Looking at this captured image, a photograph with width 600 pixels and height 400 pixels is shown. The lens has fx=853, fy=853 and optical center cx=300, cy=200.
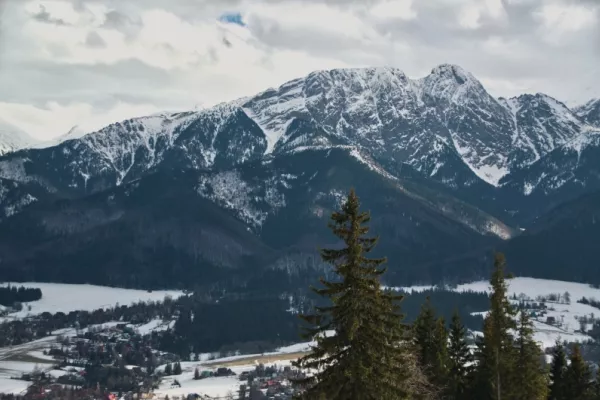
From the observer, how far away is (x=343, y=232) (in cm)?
4238

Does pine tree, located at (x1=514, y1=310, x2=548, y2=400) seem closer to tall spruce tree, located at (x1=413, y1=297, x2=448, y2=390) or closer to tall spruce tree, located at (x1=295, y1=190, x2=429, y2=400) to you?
tall spruce tree, located at (x1=413, y1=297, x2=448, y2=390)

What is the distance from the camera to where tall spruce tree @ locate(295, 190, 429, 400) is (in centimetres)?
4169

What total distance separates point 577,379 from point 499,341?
1176 cm

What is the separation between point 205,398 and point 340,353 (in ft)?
497

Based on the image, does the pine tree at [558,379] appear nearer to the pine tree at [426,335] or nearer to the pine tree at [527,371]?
the pine tree at [527,371]

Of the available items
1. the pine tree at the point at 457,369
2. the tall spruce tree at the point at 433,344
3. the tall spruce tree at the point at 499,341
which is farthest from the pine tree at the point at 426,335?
the tall spruce tree at the point at 499,341

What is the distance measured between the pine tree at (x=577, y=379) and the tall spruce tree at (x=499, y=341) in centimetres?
787

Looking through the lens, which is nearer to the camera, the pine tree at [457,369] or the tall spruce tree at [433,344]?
the tall spruce tree at [433,344]

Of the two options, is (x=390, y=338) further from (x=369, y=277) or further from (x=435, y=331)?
(x=435, y=331)

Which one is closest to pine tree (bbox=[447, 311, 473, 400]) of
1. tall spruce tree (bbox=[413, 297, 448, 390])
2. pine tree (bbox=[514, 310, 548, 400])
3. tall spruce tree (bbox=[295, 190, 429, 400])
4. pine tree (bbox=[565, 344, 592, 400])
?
tall spruce tree (bbox=[413, 297, 448, 390])

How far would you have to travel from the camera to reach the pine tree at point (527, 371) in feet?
257

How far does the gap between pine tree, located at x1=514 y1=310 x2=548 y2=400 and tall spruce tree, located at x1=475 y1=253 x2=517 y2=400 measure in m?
0.81

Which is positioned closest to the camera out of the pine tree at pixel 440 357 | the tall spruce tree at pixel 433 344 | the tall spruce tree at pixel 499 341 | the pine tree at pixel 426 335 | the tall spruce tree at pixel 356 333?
the tall spruce tree at pixel 356 333

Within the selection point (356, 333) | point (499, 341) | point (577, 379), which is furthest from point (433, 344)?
point (356, 333)
